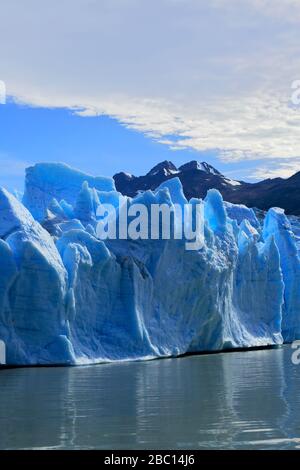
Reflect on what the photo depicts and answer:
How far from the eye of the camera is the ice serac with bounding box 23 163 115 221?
28328 millimetres

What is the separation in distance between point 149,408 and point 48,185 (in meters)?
18.5

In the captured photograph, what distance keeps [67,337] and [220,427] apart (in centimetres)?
1035

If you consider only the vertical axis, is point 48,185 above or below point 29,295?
above

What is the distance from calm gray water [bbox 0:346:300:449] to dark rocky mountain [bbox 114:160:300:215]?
60.5 m

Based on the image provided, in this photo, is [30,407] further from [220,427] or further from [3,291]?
[3,291]

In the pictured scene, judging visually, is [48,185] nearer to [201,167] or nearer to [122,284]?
[122,284]

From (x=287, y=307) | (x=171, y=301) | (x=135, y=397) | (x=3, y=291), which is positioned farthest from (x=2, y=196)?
(x=287, y=307)

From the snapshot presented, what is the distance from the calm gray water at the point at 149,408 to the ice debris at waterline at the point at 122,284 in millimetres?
1908

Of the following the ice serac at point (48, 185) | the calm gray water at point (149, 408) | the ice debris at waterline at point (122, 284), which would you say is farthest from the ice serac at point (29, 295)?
the ice serac at point (48, 185)

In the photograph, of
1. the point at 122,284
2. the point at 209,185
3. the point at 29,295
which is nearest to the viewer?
the point at 29,295

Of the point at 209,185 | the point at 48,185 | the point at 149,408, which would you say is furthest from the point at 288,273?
the point at 209,185

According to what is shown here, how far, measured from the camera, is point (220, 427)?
9.80 meters

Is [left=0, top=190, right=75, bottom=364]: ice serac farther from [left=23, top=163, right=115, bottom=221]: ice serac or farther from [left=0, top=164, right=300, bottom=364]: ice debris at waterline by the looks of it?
[left=23, top=163, right=115, bottom=221]: ice serac

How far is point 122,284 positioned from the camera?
22.5 metres
